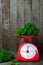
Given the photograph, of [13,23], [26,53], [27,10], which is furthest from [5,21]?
[26,53]

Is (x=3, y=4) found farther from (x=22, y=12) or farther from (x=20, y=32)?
(x=20, y=32)

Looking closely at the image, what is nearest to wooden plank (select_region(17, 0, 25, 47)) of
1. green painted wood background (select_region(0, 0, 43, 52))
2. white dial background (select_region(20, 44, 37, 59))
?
green painted wood background (select_region(0, 0, 43, 52))

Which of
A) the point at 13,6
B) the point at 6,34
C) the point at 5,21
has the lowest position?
the point at 6,34

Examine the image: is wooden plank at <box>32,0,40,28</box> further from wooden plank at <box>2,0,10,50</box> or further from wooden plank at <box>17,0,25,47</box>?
wooden plank at <box>2,0,10,50</box>

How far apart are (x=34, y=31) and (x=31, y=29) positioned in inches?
0.9

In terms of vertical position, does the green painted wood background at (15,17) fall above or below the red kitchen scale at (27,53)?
above

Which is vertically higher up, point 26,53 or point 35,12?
point 35,12

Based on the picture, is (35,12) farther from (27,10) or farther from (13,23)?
(13,23)

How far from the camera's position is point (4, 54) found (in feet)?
3.98

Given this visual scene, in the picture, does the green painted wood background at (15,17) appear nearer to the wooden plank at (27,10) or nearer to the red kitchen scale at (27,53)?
the wooden plank at (27,10)

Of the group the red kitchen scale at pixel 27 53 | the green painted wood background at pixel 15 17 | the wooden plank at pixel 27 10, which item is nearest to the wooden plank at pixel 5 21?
the green painted wood background at pixel 15 17

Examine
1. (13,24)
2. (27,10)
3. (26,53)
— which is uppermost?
(27,10)

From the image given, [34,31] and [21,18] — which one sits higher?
[21,18]

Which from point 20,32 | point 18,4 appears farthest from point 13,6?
point 20,32
